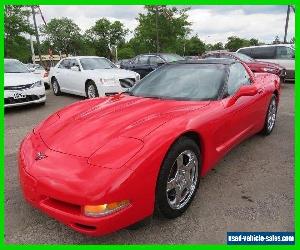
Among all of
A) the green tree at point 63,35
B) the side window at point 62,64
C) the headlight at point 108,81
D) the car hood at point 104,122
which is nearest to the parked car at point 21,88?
the headlight at point 108,81

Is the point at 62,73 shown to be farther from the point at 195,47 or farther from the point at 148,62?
the point at 195,47

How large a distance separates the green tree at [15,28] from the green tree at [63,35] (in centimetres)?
3562

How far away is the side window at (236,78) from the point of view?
12.7 ft

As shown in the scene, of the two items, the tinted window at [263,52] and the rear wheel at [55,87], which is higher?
the tinted window at [263,52]

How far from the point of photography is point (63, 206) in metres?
2.39

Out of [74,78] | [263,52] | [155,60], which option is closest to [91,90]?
[74,78]

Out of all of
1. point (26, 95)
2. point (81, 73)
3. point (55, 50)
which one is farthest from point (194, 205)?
point (55, 50)

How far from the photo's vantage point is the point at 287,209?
3.03 m

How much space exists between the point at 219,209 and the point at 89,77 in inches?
269

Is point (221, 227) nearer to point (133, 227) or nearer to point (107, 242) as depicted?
point (133, 227)

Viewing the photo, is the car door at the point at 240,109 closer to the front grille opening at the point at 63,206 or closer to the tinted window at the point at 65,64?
the front grille opening at the point at 63,206

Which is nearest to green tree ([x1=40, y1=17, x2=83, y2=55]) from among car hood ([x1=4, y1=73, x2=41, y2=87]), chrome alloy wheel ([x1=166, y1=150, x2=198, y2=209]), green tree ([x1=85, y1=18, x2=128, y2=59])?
green tree ([x1=85, y1=18, x2=128, y2=59])

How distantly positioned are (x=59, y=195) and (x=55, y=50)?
7268 cm

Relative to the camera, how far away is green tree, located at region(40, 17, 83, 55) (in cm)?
6826
